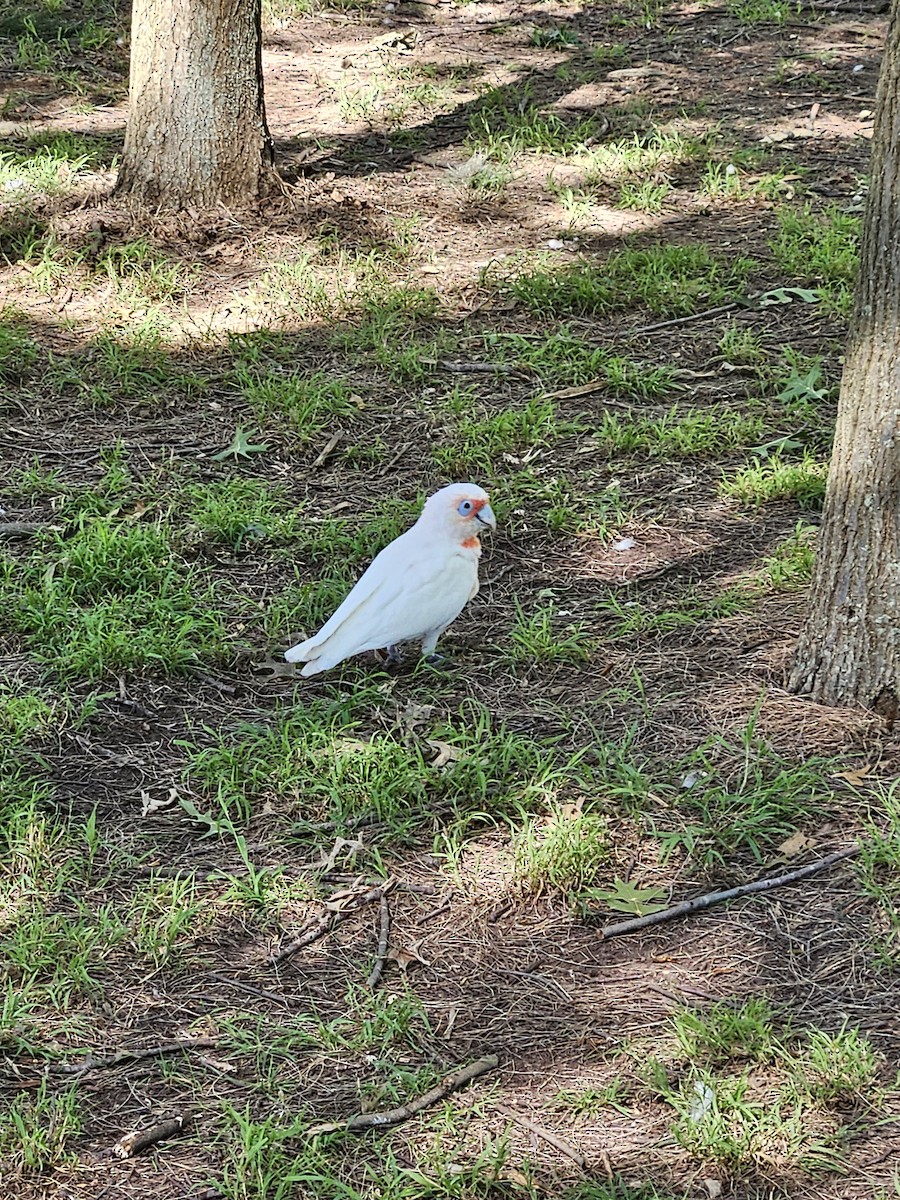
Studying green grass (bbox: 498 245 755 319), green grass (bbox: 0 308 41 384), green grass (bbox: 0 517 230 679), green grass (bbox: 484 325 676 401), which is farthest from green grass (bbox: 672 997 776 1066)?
green grass (bbox: 0 308 41 384)

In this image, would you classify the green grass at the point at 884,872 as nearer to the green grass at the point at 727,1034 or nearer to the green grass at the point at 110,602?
the green grass at the point at 727,1034

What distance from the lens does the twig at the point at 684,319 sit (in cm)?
562

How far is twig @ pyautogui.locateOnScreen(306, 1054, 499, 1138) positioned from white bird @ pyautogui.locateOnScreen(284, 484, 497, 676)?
4.34ft

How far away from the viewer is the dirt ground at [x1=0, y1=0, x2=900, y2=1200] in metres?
2.62

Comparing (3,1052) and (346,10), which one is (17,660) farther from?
(346,10)

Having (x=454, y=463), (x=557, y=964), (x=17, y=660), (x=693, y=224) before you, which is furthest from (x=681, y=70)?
(x=557, y=964)

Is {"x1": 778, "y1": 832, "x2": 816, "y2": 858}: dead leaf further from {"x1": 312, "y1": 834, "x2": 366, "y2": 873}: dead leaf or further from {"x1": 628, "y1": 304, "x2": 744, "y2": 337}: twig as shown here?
{"x1": 628, "y1": 304, "x2": 744, "y2": 337}: twig

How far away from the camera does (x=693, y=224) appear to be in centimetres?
638

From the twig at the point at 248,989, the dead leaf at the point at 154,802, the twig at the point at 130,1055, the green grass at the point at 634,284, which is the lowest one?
the twig at the point at 130,1055

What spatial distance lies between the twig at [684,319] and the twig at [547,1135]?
363 cm

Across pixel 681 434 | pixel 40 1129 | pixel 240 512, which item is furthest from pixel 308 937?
pixel 681 434

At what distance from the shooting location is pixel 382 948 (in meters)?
3.02

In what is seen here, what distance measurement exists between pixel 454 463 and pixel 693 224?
228 cm

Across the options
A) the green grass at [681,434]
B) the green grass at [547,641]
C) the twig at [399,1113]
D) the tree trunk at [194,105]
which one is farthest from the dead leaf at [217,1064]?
the tree trunk at [194,105]
